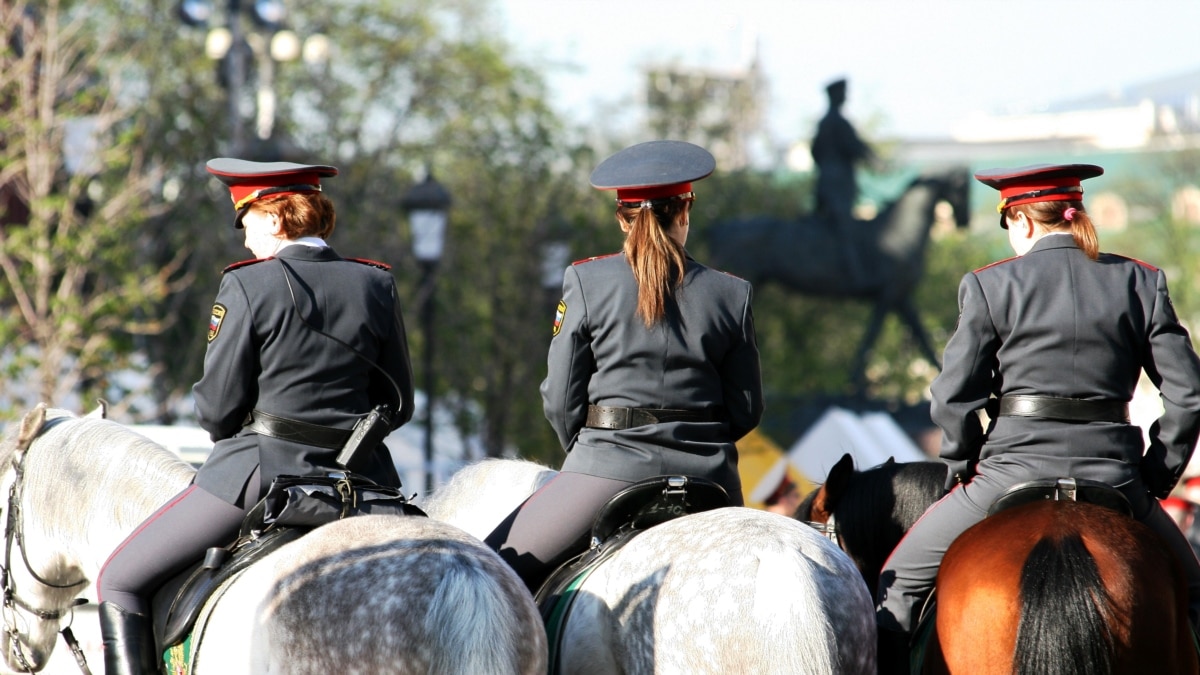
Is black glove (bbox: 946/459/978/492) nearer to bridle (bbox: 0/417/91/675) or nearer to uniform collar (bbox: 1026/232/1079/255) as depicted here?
uniform collar (bbox: 1026/232/1079/255)

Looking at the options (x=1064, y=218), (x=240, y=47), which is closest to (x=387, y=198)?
(x=240, y=47)

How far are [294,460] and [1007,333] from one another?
2.20m

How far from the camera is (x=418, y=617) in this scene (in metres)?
3.34

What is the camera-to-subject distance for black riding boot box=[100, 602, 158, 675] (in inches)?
157

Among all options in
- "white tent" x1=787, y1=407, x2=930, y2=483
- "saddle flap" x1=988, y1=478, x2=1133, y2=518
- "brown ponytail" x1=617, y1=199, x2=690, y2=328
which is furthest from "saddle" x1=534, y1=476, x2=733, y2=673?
"white tent" x1=787, y1=407, x2=930, y2=483

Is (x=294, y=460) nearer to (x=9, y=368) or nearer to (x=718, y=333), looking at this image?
(x=718, y=333)

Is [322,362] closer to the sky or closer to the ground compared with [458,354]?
closer to the sky

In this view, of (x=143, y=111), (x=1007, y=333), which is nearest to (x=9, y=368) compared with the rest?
(x=143, y=111)

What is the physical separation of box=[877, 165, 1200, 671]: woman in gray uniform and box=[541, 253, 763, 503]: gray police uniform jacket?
64 cm

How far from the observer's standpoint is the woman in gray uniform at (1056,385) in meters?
4.03

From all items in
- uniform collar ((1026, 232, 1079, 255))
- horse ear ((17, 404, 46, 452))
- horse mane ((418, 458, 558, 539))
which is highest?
uniform collar ((1026, 232, 1079, 255))

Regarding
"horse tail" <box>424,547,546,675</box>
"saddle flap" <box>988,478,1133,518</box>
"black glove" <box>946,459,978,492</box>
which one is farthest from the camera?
"black glove" <box>946,459,978,492</box>

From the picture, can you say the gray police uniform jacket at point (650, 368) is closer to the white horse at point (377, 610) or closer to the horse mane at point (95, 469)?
the white horse at point (377, 610)

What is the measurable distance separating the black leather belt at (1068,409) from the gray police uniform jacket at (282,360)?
6.52 feet
